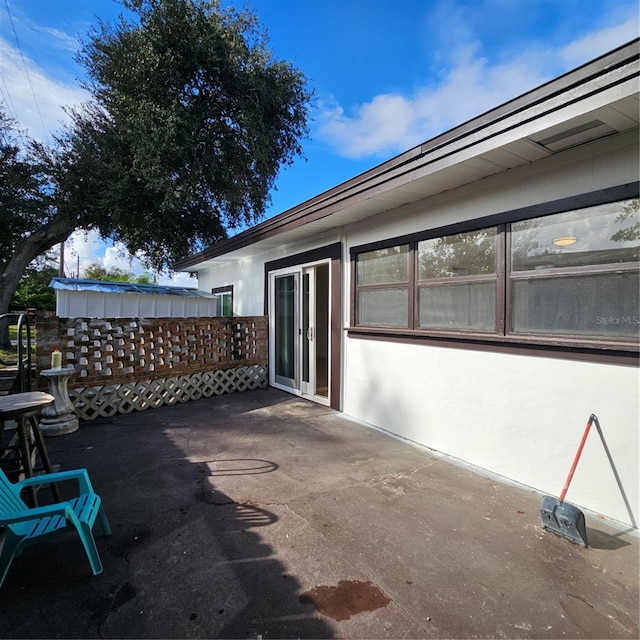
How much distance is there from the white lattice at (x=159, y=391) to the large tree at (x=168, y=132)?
575cm

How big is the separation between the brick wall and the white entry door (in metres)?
0.37

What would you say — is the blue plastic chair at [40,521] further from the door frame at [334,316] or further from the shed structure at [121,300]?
the shed structure at [121,300]

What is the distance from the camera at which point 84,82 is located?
940cm

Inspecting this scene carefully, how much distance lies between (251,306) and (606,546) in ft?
22.2

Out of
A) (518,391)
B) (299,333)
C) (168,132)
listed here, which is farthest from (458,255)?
(168,132)

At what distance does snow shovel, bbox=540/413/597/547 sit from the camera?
2266 millimetres

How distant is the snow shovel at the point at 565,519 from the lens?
2.27 meters

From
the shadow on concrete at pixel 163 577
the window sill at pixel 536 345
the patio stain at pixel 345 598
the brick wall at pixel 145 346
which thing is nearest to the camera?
the shadow on concrete at pixel 163 577

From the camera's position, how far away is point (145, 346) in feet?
17.8

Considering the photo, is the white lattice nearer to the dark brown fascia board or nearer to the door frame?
the door frame

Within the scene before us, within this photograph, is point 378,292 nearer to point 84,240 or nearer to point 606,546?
point 606,546

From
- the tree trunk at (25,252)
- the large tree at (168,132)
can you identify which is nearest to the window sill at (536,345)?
the large tree at (168,132)

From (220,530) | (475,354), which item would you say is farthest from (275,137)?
(220,530)

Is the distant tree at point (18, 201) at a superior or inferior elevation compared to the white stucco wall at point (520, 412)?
superior
